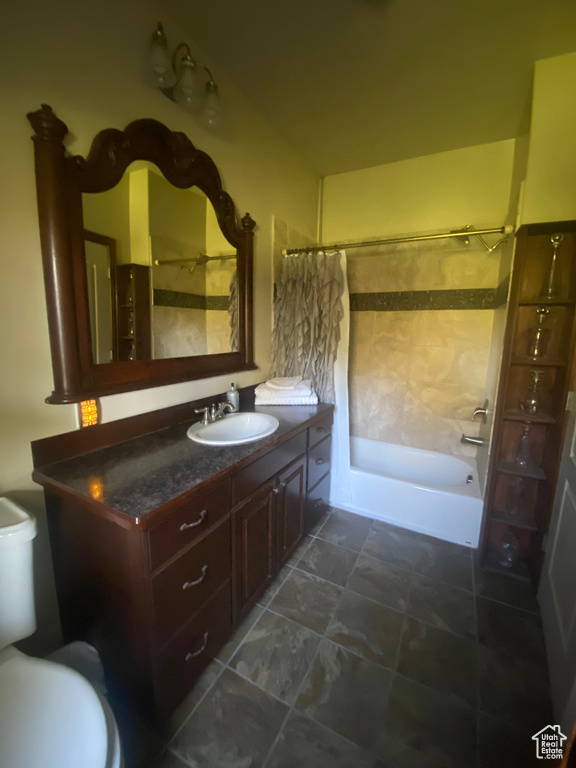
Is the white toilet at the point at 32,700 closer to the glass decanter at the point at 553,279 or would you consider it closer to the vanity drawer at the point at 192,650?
the vanity drawer at the point at 192,650

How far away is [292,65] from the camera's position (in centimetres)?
158

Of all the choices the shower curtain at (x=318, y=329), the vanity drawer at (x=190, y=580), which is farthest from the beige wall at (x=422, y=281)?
the vanity drawer at (x=190, y=580)

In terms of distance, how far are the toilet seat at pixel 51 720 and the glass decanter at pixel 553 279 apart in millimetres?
2227

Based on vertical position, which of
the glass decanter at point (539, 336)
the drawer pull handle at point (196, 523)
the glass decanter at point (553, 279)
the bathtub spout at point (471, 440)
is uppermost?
the glass decanter at point (553, 279)

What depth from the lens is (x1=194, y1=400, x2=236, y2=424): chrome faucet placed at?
1.57 m

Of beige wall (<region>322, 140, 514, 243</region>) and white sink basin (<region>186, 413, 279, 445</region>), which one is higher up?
beige wall (<region>322, 140, 514, 243</region>)

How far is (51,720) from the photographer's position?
68 centimetres

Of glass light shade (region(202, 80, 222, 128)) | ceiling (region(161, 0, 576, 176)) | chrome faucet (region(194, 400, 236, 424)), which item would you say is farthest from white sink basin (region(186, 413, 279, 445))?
ceiling (region(161, 0, 576, 176))

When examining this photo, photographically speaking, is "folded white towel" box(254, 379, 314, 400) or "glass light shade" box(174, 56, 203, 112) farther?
"folded white towel" box(254, 379, 314, 400)

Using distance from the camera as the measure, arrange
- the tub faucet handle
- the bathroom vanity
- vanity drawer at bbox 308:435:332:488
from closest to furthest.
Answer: the bathroom vanity → vanity drawer at bbox 308:435:332:488 → the tub faucet handle

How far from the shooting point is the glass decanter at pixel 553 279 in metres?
1.52

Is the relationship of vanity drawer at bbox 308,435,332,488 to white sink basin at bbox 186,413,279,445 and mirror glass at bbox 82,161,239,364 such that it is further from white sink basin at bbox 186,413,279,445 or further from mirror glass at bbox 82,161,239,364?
mirror glass at bbox 82,161,239,364

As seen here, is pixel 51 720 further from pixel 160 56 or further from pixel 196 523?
pixel 160 56

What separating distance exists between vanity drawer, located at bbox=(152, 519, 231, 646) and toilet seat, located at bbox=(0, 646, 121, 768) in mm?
233
